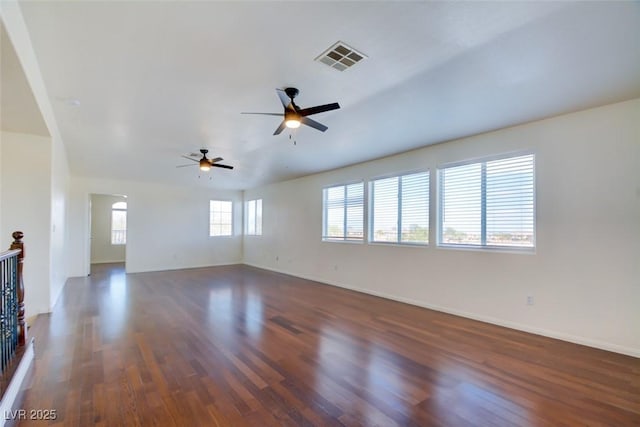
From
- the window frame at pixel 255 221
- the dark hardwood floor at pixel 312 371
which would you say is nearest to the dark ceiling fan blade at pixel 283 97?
the dark hardwood floor at pixel 312 371

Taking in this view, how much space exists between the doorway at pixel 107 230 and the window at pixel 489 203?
10.6m

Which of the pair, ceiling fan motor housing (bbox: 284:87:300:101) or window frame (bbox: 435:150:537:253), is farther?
window frame (bbox: 435:150:537:253)

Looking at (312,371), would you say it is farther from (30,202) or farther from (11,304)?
(30,202)

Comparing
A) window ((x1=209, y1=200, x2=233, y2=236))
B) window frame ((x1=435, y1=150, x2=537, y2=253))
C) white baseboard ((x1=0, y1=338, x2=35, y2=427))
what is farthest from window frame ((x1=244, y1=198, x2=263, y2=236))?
white baseboard ((x1=0, y1=338, x2=35, y2=427))

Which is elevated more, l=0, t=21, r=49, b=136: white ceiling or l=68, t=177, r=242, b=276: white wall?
l=0, t=21, r=49, b=136: white ceiling

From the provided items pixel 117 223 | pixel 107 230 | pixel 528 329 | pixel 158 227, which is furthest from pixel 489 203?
pixel 107 230

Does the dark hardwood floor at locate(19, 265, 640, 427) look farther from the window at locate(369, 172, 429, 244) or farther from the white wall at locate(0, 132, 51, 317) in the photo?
the window at locate(369, 172, 429, 244)

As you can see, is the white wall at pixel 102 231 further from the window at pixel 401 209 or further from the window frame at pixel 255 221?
the window at pixel 401 209

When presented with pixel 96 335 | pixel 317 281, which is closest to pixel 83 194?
pixel 96 335

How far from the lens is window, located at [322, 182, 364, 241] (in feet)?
21.4

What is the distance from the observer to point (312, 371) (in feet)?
9.14

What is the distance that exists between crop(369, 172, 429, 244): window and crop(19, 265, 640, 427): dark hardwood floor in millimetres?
1454

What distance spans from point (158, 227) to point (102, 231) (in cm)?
347

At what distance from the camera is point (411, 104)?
11.3ft
